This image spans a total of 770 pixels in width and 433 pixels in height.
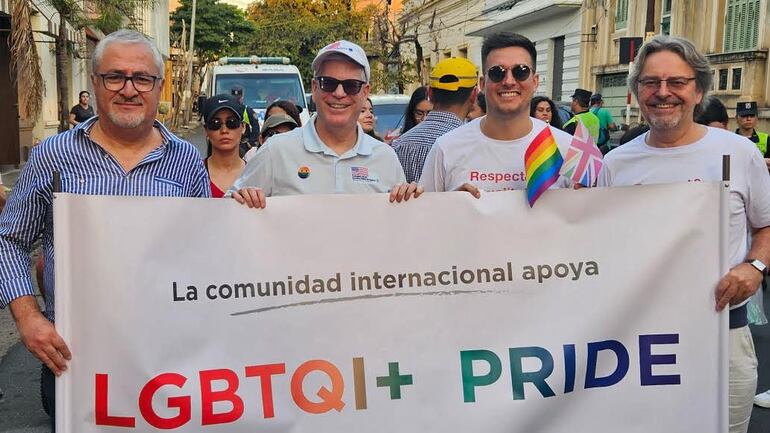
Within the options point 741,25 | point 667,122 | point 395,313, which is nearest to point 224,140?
point 395,313

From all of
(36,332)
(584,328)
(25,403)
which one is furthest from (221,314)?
(25,403)

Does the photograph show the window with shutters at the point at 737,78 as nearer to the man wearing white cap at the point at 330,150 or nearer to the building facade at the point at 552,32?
the building facade at the point at 552,32

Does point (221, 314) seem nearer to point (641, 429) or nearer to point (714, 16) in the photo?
point (641, 429)

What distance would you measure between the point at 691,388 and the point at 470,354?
2.58 ft

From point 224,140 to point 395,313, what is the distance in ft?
8.88

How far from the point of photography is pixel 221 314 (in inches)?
105

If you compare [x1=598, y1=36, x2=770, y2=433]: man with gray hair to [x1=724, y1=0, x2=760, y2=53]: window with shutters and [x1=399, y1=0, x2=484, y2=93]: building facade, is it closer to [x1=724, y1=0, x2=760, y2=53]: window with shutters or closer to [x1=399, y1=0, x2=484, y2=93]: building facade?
[x1=724, y1=0, x2=760, y2=53]: window with shutters

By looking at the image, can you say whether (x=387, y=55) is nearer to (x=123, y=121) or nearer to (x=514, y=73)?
(x=514, y=73)

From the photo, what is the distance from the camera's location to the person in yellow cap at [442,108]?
15.1ft

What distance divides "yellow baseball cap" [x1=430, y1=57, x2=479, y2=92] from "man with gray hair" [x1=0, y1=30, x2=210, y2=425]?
7.13 feet

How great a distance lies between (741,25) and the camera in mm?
18656

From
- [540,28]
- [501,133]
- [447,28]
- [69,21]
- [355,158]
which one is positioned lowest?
[355,158]

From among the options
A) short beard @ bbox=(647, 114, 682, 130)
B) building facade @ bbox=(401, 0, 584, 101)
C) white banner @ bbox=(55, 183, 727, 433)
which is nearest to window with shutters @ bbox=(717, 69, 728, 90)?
→ building facade @ bbox=(401, 0, 584, 101)

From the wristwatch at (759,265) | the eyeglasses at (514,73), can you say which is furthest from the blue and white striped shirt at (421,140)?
the wristwatch at (759,265)
